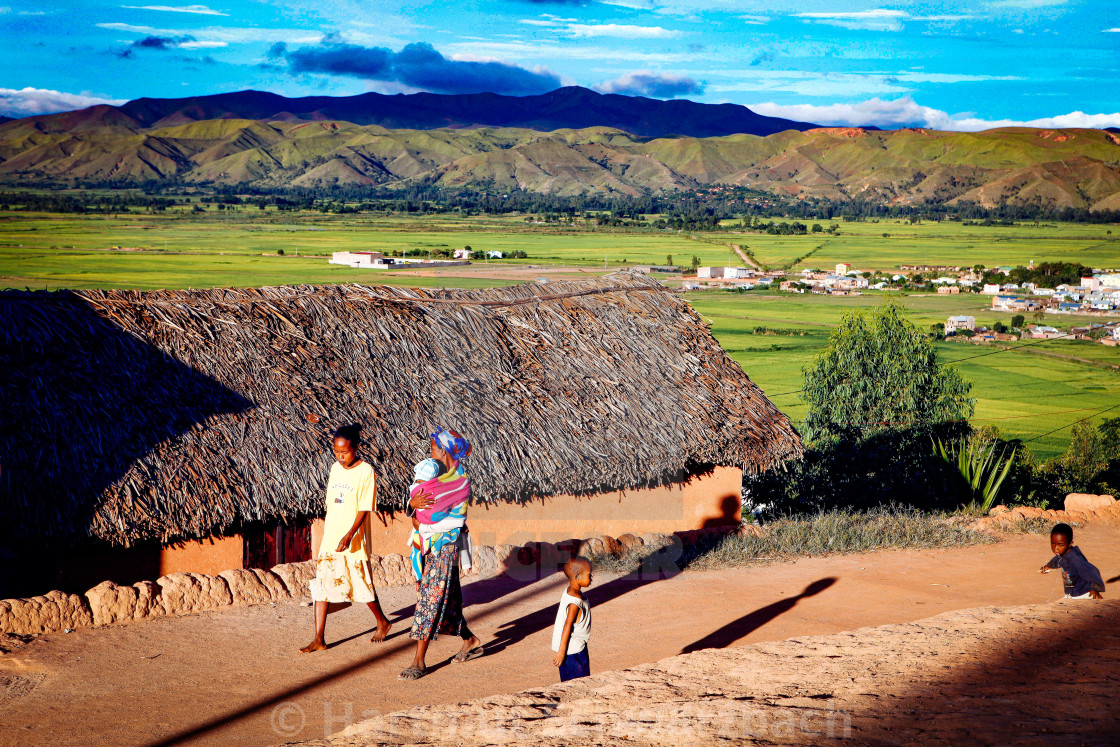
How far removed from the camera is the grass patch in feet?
28.5

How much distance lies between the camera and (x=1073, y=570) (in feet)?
22.4

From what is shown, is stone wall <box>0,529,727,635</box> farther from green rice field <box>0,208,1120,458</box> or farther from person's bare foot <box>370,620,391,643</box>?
green rice field <box>0,208,1120,458</box>

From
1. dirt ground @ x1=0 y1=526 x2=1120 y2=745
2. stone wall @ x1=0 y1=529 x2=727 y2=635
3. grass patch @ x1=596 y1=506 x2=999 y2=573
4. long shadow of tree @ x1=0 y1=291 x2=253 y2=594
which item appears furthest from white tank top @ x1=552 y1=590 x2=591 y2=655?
long shadow of tree @ x1=0 y1=291 x2=253 y2=594

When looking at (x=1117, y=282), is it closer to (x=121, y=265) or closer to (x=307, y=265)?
(x=307, y=265)

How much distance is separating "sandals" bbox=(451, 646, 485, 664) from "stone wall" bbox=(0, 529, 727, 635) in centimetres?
89

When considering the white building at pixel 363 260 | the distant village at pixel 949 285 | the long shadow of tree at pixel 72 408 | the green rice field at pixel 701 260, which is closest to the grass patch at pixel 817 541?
the long shadow of tree at pixel 72 408

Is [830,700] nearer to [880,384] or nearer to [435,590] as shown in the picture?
[435,590]

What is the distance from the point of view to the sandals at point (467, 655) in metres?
5.85

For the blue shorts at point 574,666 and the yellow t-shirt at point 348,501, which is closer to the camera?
the blue shorts at point 574,666

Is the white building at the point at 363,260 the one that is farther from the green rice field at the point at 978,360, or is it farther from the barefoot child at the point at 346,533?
the barefoot child at the point at 346,533

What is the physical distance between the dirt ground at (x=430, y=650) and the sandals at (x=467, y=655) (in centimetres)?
6

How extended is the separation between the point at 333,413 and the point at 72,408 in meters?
2.22

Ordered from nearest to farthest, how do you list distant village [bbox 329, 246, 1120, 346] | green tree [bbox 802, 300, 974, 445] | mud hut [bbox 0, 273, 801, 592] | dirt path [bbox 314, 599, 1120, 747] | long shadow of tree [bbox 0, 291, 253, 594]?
1. dirt path [bbox 314, 599, 1120, 747]
2. long shadow of tree [bbox 0, 291, 253, 594]
3. mud hut [bbox 0, 273, 801, 592]
4. green tree [bbox 802, 300, 974, 445]
5. distant village [bbox 329, 246, 1120, 346]

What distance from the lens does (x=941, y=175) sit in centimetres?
18688
